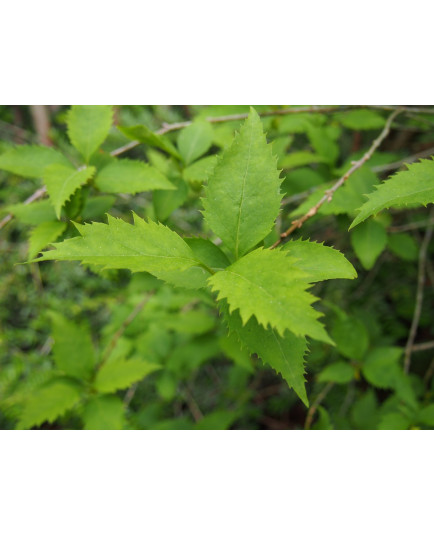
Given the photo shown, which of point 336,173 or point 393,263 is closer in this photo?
point 336,173

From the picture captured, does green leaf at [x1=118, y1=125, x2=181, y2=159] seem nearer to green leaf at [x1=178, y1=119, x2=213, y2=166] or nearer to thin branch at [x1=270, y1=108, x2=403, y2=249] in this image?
green leaf at [x1=178, y1=119, x2=213, y2=166]

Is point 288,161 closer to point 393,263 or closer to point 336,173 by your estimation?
point 336,173

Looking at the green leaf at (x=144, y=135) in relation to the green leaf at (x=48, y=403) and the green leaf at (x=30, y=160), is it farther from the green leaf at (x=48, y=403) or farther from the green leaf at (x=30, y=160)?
the green leaf at (x=48, y=403)

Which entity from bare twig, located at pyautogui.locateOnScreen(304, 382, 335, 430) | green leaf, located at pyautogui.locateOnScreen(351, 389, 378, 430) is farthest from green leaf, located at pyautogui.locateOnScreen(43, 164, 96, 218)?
green leaf, located at pyautogui.locateOnScreen(351, 389, 378, 430)

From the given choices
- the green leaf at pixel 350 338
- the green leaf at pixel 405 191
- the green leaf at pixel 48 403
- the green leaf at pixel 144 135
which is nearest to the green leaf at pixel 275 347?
the green leaf at pixel 405 191

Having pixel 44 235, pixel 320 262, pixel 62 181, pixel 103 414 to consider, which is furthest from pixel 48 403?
pixel 320 262

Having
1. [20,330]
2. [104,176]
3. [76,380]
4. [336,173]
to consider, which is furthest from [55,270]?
[336,173]
